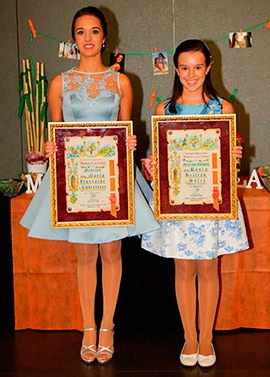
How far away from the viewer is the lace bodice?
2.13 m

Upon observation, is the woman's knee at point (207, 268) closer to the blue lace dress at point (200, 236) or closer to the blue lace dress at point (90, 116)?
the blue lace dress at point (200, 236)

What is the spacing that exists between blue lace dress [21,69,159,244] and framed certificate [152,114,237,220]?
12cm

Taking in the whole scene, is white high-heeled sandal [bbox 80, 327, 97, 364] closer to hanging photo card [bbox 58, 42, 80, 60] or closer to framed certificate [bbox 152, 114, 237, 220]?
framed certificate [bbox 152, 114, 237, 220]

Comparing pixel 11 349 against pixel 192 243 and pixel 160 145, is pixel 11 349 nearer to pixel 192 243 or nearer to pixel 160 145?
pixel 192 243

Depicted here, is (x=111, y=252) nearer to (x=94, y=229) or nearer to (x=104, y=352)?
(x=94, y=229)

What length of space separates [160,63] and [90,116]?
4.96 feet

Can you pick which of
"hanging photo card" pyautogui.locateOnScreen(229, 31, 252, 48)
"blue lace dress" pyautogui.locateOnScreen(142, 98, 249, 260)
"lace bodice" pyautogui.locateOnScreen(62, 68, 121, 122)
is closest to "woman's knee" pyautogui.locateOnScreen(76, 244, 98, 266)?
"blue lace dress" pyautogui.locateOnScreen(142, 98, 249, 260)

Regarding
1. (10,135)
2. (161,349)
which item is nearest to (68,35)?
(10,135)

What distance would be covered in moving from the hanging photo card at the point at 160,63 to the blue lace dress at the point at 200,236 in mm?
1448

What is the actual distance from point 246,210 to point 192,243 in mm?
534

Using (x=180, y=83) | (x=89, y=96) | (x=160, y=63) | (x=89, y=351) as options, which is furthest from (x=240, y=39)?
(x=89, y=351)

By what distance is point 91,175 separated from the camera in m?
2.08

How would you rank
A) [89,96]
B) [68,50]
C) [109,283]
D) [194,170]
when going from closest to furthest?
[194,170], [89,96], [109,283], [68,50]

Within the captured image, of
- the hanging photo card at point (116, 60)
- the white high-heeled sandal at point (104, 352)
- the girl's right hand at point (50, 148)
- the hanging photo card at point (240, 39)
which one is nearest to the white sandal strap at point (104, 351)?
the white high-heeled sandal at point (104, 352)
